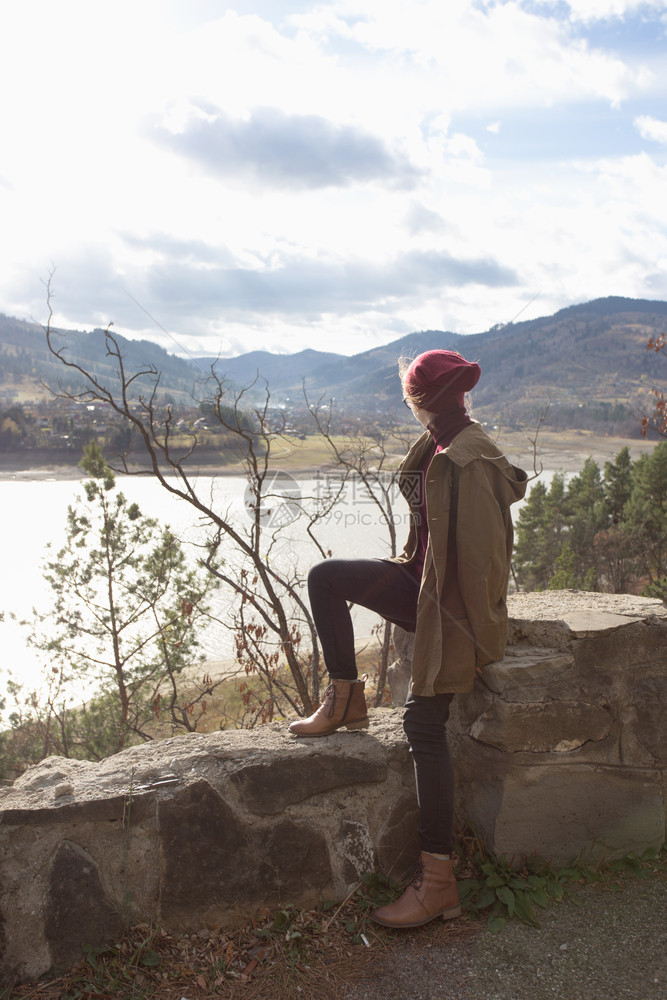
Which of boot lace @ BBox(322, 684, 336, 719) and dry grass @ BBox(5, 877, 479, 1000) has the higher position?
boot lace @ BBox(322, 684, 336, 719)

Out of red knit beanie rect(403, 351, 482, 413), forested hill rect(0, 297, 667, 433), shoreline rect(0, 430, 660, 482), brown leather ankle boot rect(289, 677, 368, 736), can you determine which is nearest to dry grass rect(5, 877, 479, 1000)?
brown leather ankle boot rect(289, 677, 368, 736)

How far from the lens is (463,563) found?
6.60 feet

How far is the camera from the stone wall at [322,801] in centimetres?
196

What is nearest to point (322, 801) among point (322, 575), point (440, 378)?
point (322, 575)

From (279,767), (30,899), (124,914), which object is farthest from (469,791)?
(30,899)

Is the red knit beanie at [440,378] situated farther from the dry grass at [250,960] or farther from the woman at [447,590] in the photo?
the dry grass at [250,960]

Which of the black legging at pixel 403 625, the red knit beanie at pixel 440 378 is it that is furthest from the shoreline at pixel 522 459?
the red knit beanie at pixel 440 378

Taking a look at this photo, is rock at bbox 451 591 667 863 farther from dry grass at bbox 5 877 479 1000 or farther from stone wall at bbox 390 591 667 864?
dry grass at bbox 5 877 479 1000

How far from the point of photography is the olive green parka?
2002 mm

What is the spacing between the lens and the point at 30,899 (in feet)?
6.27

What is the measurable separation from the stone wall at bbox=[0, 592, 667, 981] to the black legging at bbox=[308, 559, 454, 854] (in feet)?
0.71

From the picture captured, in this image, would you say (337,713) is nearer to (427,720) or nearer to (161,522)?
(427,720)

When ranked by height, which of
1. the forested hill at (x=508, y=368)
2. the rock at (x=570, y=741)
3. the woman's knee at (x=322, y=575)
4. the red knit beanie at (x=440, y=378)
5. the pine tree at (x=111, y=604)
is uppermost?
the forested hill at (x=508, y=368)

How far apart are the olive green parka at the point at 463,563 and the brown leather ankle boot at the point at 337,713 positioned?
39cm
